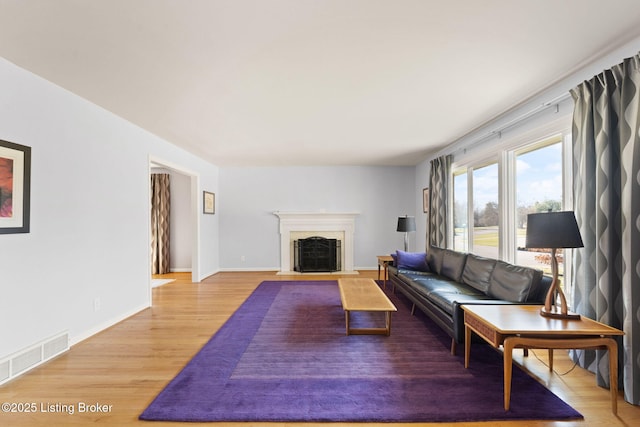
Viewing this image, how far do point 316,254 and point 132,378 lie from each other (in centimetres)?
457

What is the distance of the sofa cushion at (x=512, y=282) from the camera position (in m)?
2.50

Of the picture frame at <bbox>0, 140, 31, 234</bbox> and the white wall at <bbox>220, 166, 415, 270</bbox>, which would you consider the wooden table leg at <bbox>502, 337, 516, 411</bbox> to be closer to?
the picture frame at <bbox>0, 140, 31, 234</bbox>

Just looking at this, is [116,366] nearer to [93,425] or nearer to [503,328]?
[93,425]

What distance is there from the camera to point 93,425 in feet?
5.60

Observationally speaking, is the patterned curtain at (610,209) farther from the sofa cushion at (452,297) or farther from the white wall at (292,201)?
the white wall at (292,201)

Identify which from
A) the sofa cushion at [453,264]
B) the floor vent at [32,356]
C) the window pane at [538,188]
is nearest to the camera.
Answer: the floor vent at [32,356]

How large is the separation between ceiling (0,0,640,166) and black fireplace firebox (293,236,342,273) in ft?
11.5

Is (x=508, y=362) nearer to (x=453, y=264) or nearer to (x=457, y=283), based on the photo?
(x=457, y=283)

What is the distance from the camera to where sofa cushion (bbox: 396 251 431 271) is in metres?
4.54

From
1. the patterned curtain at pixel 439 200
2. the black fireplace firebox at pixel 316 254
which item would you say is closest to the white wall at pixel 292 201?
the black fireplace firebox at pixel 316 254

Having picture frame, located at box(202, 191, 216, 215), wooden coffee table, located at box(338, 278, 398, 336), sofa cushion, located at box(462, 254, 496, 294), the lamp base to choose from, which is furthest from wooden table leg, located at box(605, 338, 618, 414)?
picture frame, located at box(202, 191, 216, 215)

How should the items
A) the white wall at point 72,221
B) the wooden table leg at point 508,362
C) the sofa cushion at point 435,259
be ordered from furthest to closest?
the sofa cushion at point 435,259 < the white wall at point 72,221 < the wooden table leg at point 508,362

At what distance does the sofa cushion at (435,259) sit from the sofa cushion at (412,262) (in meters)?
0.07

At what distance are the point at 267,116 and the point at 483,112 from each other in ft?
8.32
